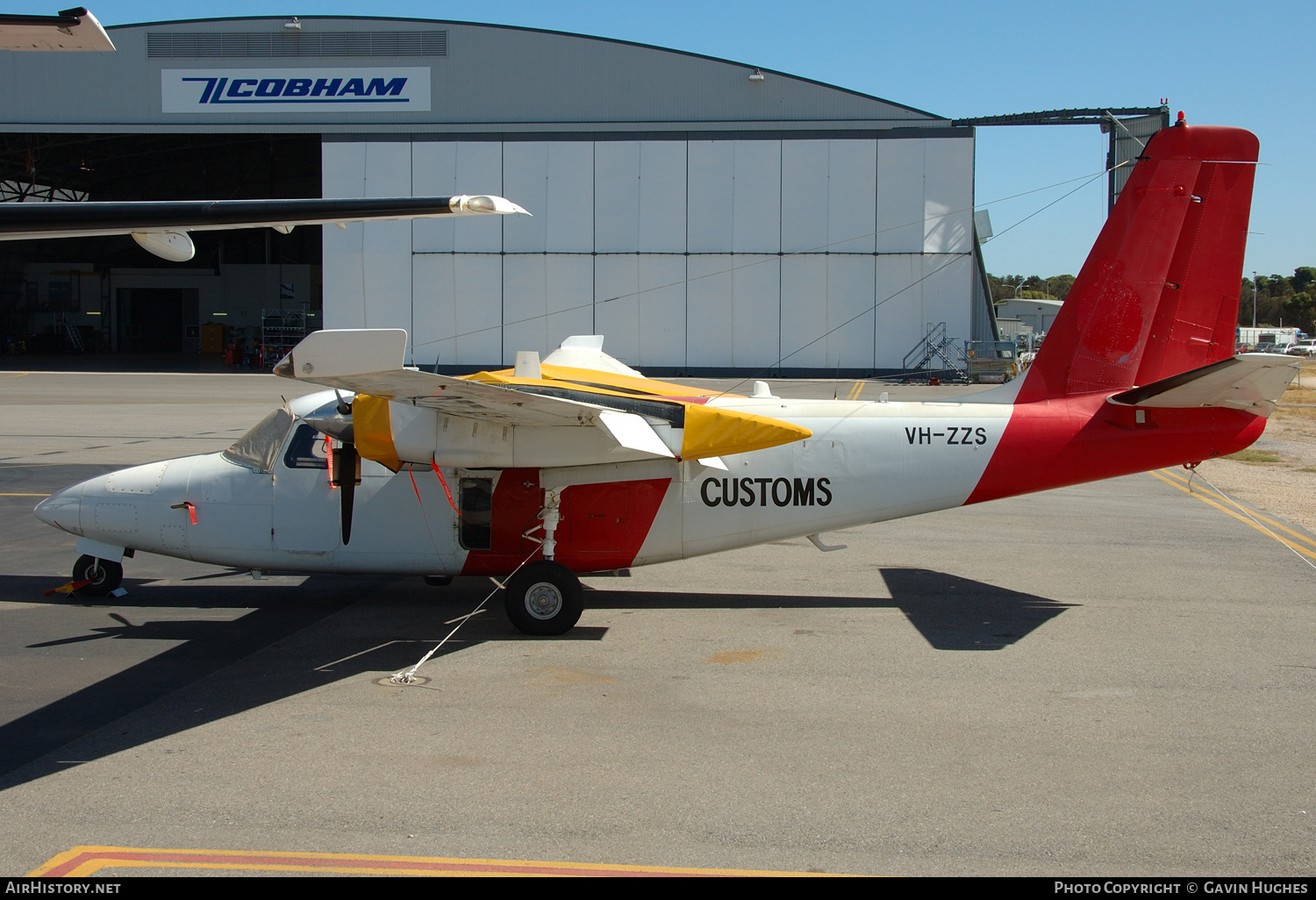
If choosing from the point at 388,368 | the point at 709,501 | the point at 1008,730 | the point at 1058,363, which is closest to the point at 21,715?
the point at 388,368

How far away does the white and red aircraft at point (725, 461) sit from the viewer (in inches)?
361

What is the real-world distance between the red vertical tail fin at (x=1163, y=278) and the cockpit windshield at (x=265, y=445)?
7569 millimetres

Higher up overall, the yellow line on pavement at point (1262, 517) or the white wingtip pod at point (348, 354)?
the white wingtip pod at point (348, 354)

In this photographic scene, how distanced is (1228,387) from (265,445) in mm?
9382

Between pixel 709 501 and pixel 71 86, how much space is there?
161 feet

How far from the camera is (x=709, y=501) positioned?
9594 millimetres

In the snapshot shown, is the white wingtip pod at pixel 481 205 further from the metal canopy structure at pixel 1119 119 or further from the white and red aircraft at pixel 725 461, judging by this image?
the metal canopy structure at pixel 1119 119

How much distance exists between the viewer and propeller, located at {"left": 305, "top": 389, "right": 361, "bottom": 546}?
9141 millimetres

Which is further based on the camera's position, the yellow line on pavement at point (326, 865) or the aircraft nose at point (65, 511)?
the aircraft nose at point (65, 511)

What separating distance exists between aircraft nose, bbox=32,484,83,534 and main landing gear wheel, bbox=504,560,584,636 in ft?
15.4

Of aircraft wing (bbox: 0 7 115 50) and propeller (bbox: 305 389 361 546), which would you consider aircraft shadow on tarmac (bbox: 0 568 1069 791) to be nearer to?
propeller (bbox: 305 389 361 546)

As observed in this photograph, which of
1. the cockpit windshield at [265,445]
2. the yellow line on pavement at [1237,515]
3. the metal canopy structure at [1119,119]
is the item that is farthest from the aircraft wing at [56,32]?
the metal canopy structure at [1119,119]

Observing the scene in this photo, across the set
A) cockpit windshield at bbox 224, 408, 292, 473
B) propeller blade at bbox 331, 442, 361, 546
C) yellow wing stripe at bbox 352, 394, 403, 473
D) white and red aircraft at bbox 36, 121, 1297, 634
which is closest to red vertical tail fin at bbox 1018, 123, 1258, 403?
white and red aircraft at bbox 36, 121, 1297, 634
